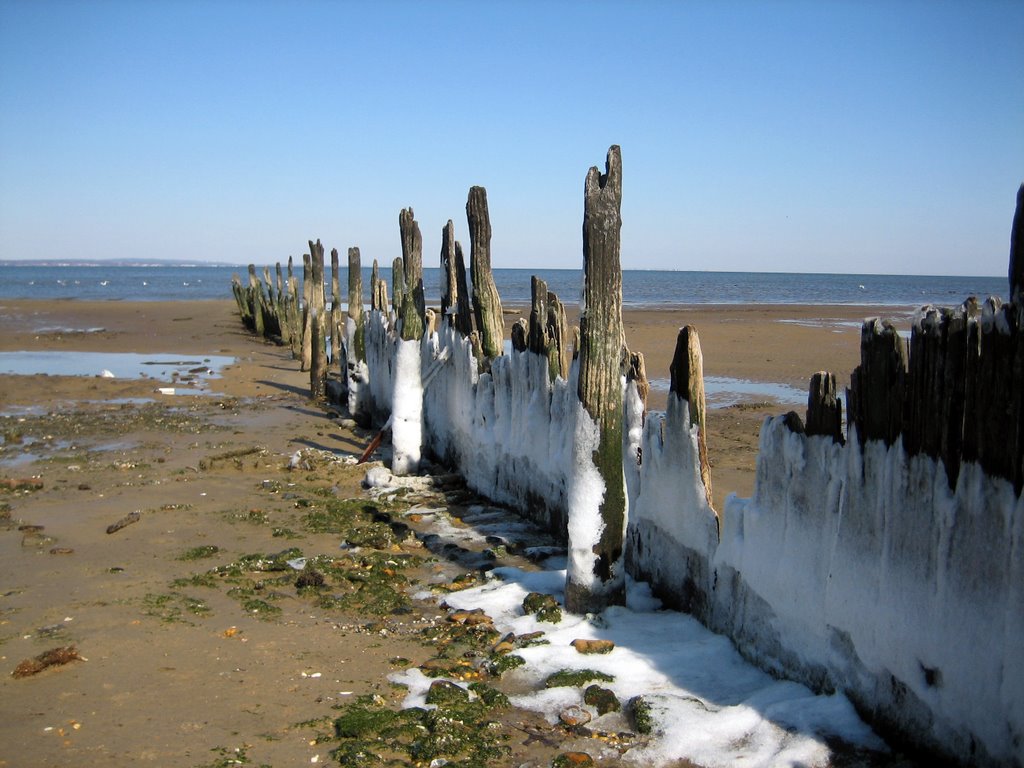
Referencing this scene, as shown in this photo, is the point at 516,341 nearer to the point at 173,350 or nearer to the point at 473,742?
the point at 473,742

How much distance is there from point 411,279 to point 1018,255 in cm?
870

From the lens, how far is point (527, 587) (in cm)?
694

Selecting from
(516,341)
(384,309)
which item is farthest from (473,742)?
(384,309)

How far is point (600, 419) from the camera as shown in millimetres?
6223

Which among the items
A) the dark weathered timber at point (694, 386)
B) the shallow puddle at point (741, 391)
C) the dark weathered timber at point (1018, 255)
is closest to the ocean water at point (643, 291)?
the shallow puddle at point (741, 391)

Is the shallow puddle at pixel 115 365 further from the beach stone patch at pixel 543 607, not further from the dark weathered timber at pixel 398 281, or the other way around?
the beach stone patch at pixel 543 607

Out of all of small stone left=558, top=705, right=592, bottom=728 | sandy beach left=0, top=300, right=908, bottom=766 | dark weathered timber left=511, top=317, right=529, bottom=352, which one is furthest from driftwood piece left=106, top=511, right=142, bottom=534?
small stone left=558, top=705, right=592, bottom=728

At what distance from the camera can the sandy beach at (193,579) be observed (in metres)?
4.88

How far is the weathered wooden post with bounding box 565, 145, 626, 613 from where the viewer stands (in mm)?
6117

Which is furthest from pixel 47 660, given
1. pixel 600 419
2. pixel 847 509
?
pixel 847 509

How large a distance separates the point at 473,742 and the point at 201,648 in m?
2.30

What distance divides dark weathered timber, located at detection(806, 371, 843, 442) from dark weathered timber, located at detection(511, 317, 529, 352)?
4168mm

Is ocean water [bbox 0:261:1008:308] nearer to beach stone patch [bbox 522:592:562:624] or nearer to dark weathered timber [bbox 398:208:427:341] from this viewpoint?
dark weathered timber [bbox 398:208:427:341]

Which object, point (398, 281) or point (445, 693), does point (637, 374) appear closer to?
point (445, 693)
